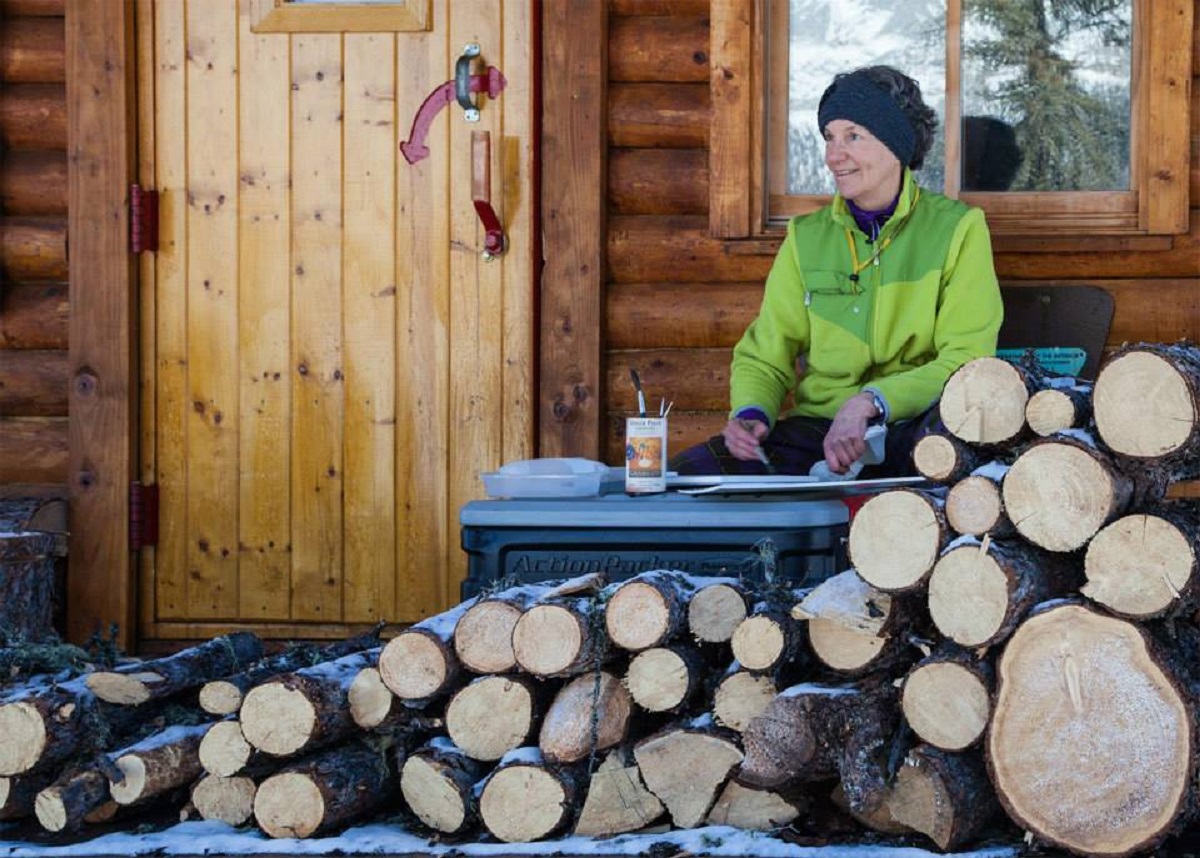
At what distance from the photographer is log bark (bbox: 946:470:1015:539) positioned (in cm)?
266

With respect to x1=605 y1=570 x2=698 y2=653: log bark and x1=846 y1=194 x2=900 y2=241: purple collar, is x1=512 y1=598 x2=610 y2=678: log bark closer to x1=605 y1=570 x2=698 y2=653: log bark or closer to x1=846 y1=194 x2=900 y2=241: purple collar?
x1=605 y1=570 x2=698 y2=653: log bark

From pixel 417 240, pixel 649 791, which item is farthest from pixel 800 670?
pixel 417 240

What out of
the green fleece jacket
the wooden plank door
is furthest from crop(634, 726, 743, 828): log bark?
the wooden plank door

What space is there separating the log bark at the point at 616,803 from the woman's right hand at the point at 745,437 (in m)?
1.09

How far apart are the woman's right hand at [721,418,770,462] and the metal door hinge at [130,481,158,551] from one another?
1861mm

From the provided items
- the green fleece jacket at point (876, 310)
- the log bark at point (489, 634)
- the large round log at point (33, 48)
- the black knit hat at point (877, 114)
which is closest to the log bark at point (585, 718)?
the log bark at point (489, 634)

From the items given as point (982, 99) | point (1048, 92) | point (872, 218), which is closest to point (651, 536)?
point (872, 218)

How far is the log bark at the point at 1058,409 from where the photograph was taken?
105 inches

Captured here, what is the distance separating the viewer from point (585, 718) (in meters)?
2.84

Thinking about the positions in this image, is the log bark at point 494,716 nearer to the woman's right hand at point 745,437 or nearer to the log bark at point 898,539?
the log bark at point 898,539

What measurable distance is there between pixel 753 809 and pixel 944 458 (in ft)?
2.32

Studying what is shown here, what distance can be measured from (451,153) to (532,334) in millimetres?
592

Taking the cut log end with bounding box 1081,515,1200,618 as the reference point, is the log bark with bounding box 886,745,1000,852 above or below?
below

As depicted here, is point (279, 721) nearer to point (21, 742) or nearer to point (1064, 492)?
point (21, 742)
